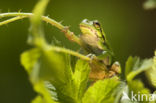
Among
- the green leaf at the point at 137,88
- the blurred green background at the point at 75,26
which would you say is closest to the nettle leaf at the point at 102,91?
the green leaf at the point at 137,88

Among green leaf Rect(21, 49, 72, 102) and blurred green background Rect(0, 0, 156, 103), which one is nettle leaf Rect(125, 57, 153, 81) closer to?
green leaf Rect(21, 49, 72, 102)

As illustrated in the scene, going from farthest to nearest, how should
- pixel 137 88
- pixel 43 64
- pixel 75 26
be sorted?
pixel 75 26 < pixel 137 88 < pixel 43 64

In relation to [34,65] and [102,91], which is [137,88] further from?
[34,65]

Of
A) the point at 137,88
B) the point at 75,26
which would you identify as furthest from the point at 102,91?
the point at 75,26

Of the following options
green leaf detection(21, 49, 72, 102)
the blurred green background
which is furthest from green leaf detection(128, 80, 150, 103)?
the blurred green background

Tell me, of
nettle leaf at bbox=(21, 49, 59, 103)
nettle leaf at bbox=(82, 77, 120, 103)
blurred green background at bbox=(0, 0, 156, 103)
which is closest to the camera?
nettle leaf at bbox=(21, 49, 59, 103)

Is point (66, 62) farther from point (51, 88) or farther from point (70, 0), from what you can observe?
point (70, 0)
